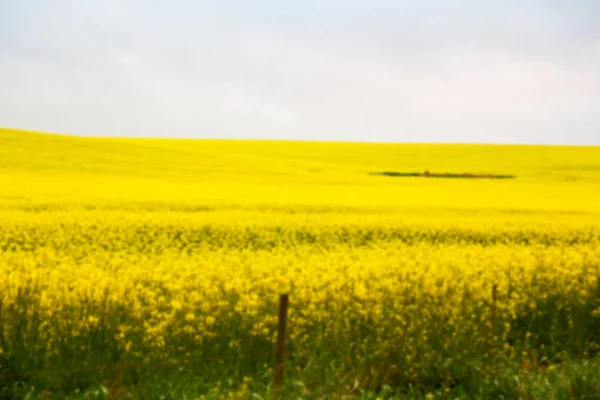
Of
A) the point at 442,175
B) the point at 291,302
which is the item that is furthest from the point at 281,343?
the point at 442,175

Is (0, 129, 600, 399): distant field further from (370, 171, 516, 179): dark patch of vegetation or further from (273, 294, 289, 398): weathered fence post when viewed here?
(370, 171, 516, 179): dark patch of vegetation

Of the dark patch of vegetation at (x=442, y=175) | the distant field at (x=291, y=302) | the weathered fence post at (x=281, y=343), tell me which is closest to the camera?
the weathered fence post at (x=281, y=343)

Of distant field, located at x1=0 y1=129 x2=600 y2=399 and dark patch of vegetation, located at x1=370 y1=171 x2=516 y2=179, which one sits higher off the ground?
dark patch of vegetation, located at x1=370 y1=171 x2=516 y2=179

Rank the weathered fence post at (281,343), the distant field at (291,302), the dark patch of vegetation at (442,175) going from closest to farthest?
the weathered fence post at (281,343), the distant field at (291,302), the dark patch of vegetation at (442,175)

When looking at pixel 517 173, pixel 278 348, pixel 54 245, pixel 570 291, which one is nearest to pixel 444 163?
pixel 517 173

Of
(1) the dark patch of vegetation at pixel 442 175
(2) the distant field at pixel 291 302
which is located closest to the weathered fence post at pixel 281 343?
(2) the distant field at pixel 291 302

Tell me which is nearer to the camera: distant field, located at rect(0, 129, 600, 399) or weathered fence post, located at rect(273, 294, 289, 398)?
weathered fence post, located at rect(273, 294, 289, 398)

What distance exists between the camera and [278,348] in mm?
6824

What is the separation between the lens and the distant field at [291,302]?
279 inches

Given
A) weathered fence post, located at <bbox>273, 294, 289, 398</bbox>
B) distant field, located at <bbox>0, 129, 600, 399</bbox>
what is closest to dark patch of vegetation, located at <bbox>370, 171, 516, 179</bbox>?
distant field, located at <bbox>0, 129, 600, 399</bbox>

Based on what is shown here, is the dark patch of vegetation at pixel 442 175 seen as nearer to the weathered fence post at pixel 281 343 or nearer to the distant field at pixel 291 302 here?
the distant field at pixel 291 302

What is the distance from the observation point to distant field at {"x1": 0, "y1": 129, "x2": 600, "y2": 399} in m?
7.08

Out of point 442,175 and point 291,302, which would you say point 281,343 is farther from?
point 442,175

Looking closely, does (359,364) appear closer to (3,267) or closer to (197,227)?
(3,267)
